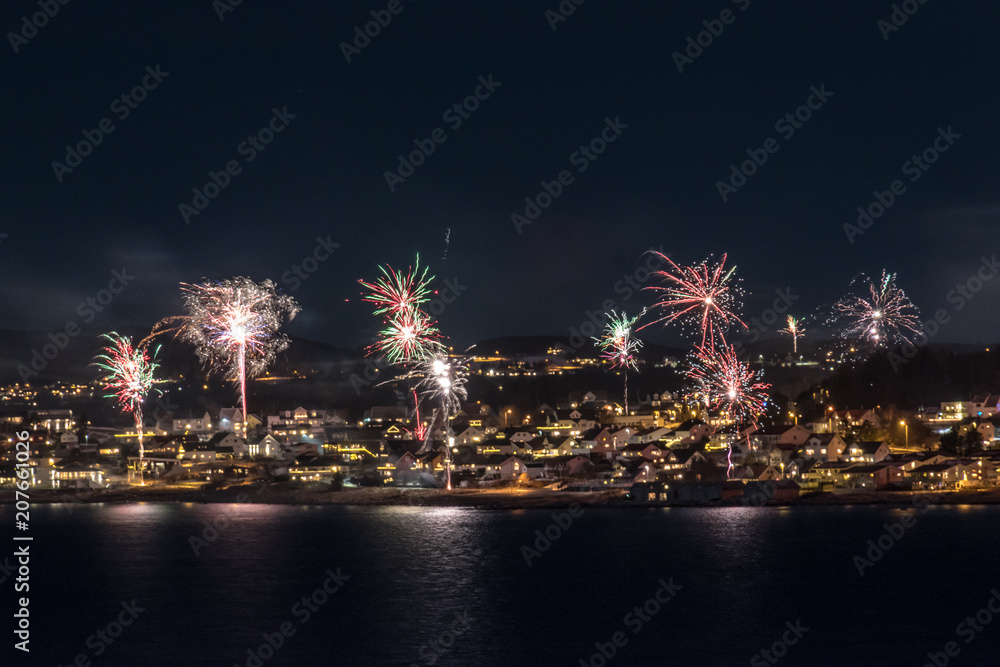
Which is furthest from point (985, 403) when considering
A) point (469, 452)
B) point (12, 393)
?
point (12, 393)

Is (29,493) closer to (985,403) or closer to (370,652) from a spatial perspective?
(370,652)

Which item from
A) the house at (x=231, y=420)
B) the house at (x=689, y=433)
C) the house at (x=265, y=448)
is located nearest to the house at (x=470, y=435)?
the house at (x=265, y=448)

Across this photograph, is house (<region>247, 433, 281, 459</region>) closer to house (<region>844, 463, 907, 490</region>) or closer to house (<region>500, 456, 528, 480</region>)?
house (<region>500, 456, 528, 480</region>)

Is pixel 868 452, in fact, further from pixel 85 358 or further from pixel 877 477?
pixel 85 358

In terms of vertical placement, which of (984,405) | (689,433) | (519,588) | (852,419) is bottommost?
(519,588)

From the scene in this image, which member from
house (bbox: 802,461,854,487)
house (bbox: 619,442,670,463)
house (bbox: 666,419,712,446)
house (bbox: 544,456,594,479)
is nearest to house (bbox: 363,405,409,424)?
house (bbox: 666,419,712,446)

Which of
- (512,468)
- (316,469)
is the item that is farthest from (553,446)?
(316,469)
